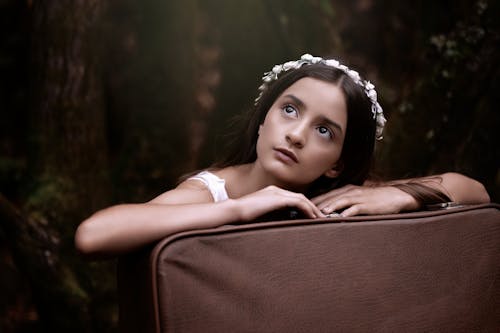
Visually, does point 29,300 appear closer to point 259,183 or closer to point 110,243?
point 259,183

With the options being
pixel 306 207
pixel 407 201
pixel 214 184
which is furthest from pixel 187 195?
pixel 407 201

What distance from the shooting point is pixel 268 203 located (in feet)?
4.95

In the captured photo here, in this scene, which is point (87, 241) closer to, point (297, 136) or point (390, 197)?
point (297, 136)

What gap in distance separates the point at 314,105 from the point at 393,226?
0.51 meters

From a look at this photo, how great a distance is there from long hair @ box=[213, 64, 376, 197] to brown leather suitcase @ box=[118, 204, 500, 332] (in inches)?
18.8

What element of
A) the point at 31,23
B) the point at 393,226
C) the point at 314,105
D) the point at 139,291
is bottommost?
the point at 139,291

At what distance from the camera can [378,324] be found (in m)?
1.48

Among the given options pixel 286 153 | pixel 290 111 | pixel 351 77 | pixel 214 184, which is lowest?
pixel 214 184

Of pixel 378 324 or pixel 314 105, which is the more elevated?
pixel 314 105

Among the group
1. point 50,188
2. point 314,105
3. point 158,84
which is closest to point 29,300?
point 50,188

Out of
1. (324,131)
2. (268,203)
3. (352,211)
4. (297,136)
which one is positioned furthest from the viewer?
(324,131)

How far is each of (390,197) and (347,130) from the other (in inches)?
11.8

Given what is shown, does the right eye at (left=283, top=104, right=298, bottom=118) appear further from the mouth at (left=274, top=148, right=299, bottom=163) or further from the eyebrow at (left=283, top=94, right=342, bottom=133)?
the mouth at (left=274, top=148, right=299, bottom=163)

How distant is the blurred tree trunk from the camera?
2689mm
